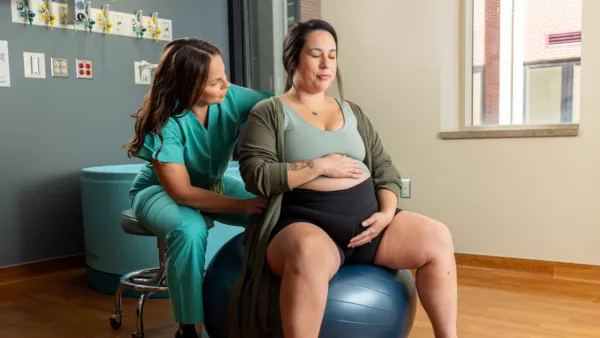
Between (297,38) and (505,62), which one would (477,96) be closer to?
(505,62)

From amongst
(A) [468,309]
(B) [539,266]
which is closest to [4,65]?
(A) [468,309]

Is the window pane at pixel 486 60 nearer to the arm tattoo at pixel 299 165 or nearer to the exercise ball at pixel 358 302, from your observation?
the exercise ball at pixel 358 302

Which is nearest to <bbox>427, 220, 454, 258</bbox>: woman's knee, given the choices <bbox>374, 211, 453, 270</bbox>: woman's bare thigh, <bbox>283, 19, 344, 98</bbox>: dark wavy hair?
<bbox>374, 211, 453, 270</bbox>: woman's bare thigh

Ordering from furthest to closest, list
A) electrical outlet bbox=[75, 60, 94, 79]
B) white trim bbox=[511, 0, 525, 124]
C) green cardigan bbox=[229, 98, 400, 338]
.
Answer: electrical outlet bbox=[75, 60, 94, 79] < white trim bbox=[511, 0, 525, 124] < green cardigan bbox=[229, 98, 400, 338]

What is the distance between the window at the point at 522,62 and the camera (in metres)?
2.96

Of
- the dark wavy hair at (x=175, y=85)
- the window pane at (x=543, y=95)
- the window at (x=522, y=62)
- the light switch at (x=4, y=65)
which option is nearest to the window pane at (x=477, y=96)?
the window at (x=522, y=62)

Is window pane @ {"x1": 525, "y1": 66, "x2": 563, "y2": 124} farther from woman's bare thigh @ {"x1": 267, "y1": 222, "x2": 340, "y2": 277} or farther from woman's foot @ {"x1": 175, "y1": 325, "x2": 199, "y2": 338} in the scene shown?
woman's foot @ {"x1": 175, "y1": 325, "x2": 199, "y2": 338}

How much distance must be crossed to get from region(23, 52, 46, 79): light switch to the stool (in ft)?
4.27

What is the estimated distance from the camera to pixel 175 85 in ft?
5.78

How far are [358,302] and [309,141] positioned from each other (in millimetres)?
433

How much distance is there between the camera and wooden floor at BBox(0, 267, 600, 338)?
2176 mm

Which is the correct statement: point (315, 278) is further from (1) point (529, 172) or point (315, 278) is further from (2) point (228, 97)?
(1) point (529, 172)

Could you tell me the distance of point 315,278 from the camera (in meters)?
1.34

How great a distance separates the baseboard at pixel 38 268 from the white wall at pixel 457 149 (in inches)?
71.8
